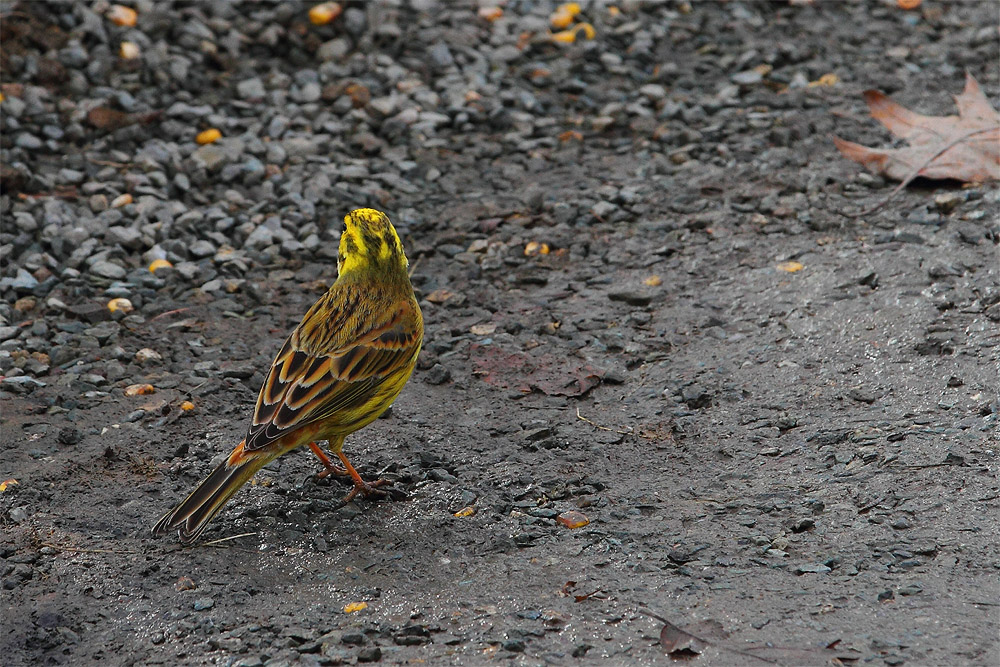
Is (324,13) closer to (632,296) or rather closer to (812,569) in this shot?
(632,296)

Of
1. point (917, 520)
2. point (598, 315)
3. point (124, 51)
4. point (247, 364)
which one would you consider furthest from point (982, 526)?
point (124, 51)

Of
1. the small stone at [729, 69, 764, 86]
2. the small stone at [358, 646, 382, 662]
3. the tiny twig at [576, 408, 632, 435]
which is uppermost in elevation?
the small stone at [729, 69, 764, 86]

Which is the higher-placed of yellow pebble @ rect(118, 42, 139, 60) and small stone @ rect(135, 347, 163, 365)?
yellow pebble @ rect(118, 42, 139, 60)

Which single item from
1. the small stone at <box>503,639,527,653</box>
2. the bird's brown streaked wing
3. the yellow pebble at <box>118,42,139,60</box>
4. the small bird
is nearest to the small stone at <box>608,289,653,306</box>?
the small bird

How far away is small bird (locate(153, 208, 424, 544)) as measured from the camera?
4.45 meters

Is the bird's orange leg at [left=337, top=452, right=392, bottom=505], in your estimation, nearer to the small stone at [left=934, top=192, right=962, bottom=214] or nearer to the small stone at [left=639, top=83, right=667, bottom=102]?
the small stone at [left=934, top=192, right=962, bottom=214]

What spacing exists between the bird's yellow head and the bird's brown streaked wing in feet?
0.80

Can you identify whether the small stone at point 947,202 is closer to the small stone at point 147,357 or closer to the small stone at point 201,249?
the small stone at point 201,249

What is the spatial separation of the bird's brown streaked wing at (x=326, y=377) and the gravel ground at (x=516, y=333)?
46 cm

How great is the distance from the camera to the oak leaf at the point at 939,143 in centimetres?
704

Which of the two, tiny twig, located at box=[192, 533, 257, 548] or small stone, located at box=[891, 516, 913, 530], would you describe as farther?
tiny twig, located at box=[192, 533, 257, 548]

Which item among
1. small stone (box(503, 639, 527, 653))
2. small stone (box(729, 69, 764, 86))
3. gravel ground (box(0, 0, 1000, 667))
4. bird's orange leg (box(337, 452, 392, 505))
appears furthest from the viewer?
small stone (box(729, 69, 764, 86))

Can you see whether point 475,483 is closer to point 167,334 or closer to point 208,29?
point 167,334

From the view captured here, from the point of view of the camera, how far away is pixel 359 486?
191 inches
